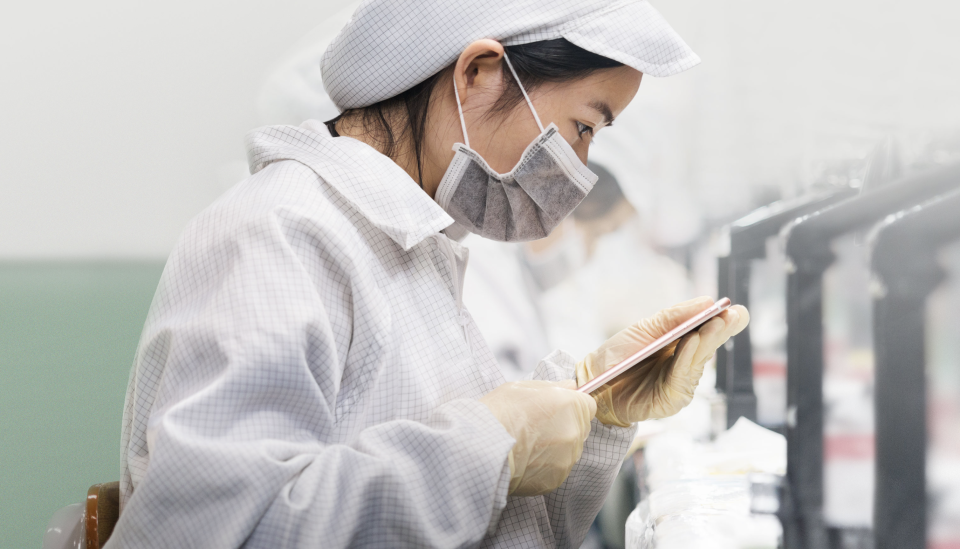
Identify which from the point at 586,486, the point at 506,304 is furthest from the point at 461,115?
the point at 506,304

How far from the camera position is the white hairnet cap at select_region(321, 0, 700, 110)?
0.93 meters

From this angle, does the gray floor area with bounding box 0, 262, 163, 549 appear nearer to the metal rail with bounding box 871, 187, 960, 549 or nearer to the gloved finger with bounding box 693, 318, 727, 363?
the gloved finger with bounding box 693, 318, 727, 363

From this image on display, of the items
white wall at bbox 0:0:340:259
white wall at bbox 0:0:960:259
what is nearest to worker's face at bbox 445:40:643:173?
white wall at bbox 0:0:960:259

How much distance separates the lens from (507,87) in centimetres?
97

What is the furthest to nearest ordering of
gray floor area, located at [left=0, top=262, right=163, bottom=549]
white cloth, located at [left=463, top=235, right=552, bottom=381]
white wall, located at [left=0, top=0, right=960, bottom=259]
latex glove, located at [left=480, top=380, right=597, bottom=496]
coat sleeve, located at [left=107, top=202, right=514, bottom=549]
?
white cloth, located at [left=463, top=235, right=552, bottom=381] → gray floor area, located at [left=0, top=262, right=163, bottom=549] → white wall, located at [left=0, top=0, right=960, bottom=259] → latex glove, located at [left=480, top=380, right=597, bottom=496] → coat sleeve, located at [left=107, top=202, right=514, bottom=549]

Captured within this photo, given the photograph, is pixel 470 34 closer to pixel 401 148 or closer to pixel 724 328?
pixel 401 148

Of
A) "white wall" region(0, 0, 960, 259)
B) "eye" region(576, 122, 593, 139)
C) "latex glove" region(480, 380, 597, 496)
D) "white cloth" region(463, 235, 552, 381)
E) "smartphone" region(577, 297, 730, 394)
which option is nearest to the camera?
"latex glove" region(480, 380, 597, 496)

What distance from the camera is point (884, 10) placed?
1205mm

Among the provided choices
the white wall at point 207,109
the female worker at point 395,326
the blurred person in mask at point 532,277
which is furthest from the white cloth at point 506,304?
the female worker at point 395,326

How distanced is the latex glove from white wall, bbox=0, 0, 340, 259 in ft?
4.93

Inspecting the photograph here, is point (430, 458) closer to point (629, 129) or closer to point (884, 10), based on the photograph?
point (884, 10)

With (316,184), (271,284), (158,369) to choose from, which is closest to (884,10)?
(316,184)

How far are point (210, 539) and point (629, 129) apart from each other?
1948 mm

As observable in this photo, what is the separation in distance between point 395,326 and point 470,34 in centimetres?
39
